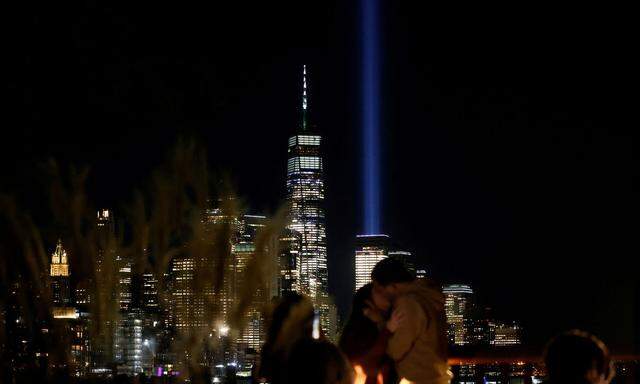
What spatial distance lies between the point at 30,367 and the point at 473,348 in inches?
224

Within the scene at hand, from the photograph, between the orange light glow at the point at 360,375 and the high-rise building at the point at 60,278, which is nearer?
the orange light glow at the point at 360,375

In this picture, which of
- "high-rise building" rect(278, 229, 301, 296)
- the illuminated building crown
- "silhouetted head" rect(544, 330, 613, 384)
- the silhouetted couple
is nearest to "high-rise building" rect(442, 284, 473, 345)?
"high-rise building" rect(278, 229, 301, 296)

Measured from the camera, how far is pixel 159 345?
24.8 m

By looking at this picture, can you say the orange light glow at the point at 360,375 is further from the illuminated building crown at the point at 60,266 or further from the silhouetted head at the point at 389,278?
the illuminated building crown at the point at 60,266

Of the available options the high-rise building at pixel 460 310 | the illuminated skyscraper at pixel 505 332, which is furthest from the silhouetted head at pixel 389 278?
the high-rise building at pixel 460 310

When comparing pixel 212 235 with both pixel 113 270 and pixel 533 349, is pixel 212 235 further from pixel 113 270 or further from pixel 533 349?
pixel 533 349

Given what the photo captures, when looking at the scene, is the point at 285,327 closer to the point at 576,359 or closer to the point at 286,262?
the point at 576,359

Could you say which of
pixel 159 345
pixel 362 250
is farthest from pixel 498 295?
pixel 159 345

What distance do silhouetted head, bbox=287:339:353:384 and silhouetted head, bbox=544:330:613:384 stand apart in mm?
749

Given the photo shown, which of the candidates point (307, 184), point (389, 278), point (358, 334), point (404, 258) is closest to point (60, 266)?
point (404, 258)

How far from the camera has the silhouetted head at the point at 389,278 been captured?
14.3 ft

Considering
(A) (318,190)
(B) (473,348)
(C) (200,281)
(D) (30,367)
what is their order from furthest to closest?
(A) (318,190), (D) (30,367), (C) (200,281), (B) (473,348)

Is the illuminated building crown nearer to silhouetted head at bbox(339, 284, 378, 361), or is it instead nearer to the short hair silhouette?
silhouetted head at bbox(339, 284, 378, 361)

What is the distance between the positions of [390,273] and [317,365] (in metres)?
1.88
